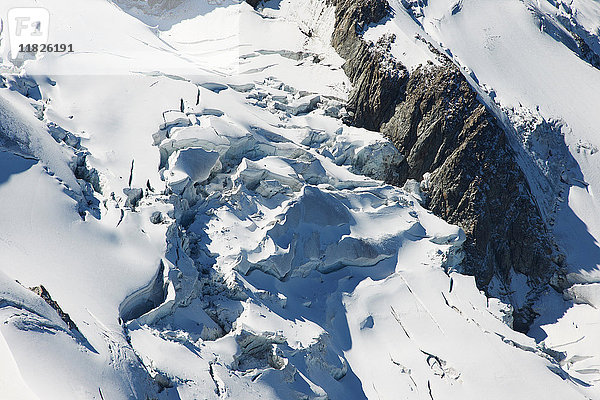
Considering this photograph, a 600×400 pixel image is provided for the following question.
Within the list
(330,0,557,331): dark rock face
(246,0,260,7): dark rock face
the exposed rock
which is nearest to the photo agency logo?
(246,0,260,7): dark rock face

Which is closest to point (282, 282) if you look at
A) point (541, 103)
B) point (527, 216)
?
point (527, 216)

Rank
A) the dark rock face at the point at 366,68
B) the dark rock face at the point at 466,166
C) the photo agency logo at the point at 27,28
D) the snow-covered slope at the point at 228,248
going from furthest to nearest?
the photo agency logo at the point at 27,28 < the dark rock face at the point at 366,68 < the dark rock face at the point at 466,166 < the snow-covered slope at the point at 228,248

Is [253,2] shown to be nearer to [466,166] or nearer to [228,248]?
[466,166]

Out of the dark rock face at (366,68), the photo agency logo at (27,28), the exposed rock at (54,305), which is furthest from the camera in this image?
the photo agency logo at (27,28)

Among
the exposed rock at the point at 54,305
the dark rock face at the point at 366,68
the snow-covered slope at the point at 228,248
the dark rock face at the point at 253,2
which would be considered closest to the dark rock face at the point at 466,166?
the dark rock face at the point at 366,68

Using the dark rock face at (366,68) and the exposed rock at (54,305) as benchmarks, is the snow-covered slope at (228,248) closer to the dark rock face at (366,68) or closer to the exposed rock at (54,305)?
the exposed rock at (54,305)

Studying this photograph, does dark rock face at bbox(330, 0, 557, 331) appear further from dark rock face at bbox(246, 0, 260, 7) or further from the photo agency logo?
the photo agency logo
